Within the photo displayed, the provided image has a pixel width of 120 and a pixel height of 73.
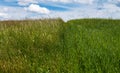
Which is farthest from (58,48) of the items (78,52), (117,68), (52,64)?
(117,68)

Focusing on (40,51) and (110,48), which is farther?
(40,51)

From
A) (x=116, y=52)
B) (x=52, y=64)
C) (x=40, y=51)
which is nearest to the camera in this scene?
(x=52, y=64)

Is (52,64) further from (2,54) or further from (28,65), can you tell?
(2,54)

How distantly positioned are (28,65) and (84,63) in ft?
5.09

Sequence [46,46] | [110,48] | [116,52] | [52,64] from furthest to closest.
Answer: [46,46], [110,48], [116,52], [52,64]

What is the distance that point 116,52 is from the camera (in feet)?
29.8

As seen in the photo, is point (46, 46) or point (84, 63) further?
point (46, 46)

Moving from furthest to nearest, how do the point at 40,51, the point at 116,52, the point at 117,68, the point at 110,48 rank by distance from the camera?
the point at 40,51 → the point at 110,48 → the point at 116,52 → the point at 117,68

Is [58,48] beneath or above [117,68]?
beneath

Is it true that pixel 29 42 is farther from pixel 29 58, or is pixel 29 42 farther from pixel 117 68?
pixel 117 68

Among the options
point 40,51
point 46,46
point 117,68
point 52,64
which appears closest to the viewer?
point 117,68

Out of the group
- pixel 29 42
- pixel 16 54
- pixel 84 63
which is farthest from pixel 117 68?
pixel 29 42

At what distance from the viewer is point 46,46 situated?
11414 millimetres

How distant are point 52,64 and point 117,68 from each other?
181 centimetres
